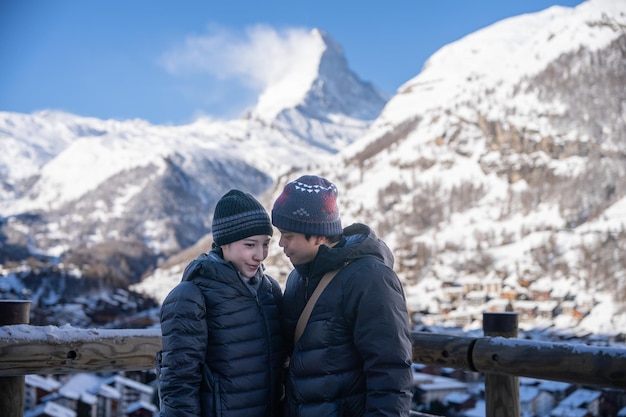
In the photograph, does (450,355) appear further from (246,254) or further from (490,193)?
(490,193)

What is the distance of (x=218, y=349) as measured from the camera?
2400 mm

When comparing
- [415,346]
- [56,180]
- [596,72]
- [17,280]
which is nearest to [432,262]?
[17,280]

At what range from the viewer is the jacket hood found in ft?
7.68

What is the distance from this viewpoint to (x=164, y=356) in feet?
7.66

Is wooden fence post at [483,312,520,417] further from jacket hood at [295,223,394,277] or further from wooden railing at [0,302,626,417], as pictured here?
jacket hood at [295,223,394,277]

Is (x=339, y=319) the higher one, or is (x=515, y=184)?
(x=515, y=184)

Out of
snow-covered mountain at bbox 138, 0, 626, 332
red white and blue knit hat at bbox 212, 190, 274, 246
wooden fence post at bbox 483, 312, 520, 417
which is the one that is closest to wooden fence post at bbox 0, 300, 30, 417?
red white and blue knit hat at bbox 212, 190, 274, 246

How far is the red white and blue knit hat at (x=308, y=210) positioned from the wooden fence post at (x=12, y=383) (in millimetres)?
1361

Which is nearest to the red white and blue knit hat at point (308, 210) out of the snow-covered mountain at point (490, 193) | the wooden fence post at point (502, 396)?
the wooden fence post at point (502, 396)

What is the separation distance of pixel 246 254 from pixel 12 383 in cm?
130

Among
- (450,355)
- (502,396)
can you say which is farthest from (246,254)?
(502,396)

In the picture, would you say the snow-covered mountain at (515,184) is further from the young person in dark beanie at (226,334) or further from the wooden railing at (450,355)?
the young person in dark beanie at (226,334)

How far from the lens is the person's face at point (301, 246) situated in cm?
248

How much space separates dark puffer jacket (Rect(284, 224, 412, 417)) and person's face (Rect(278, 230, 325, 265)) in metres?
0.09
